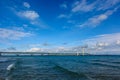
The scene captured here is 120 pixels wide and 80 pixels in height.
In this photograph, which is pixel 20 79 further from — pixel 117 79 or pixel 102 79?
pixel 117 79

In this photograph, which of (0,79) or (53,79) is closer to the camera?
(0,79)

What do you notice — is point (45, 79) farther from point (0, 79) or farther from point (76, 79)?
point (0, 79)

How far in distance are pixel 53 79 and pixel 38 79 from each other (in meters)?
2.38

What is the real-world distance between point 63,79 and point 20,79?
6.80m

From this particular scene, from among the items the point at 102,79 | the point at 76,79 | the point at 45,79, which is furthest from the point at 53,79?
the point at 102,79

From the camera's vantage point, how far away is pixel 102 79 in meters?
27.1

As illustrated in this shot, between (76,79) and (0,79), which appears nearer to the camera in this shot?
(0,79)

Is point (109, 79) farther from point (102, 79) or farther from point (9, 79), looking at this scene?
point (9, 79)

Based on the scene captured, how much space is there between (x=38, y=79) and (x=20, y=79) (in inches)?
111

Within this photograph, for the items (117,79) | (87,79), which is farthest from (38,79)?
(117,79)

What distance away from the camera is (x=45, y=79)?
2780 centimetres

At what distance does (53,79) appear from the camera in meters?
27.9

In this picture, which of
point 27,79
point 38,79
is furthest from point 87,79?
point 27,79

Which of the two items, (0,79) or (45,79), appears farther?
(45,79)
